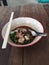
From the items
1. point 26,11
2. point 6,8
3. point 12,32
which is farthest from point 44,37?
point 6,8

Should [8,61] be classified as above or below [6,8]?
below

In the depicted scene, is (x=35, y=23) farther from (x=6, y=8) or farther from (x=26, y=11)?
(x=6, y=8)

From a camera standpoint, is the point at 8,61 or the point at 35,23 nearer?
the point at 8,61

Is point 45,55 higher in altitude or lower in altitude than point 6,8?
lower

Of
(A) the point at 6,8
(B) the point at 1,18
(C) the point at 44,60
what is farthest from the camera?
(A) the point at 6,8

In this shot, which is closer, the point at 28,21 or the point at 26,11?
the point at 28,21

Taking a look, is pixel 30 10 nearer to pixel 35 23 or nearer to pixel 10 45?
pixel 35 23

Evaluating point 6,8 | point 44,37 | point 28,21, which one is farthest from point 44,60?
point 6,8

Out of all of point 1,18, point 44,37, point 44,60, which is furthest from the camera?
point 1,18

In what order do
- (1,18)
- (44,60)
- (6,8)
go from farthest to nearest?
(6,8), (1,18), (44,60)
